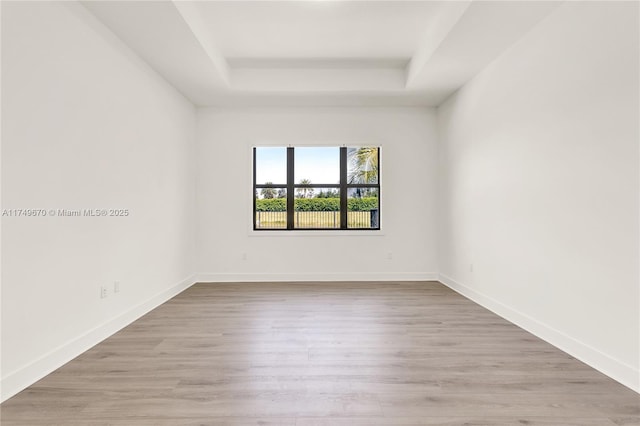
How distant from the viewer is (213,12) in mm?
3213

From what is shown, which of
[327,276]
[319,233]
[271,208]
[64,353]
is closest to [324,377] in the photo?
[64,353]

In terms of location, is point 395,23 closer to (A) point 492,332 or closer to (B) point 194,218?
(A) point 492,332

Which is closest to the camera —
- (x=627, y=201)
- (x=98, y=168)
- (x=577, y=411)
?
(x=577, y=411)

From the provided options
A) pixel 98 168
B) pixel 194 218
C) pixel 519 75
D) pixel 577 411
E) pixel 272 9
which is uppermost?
pixel 272 9

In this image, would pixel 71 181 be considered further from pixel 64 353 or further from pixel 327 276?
pixel 327 276

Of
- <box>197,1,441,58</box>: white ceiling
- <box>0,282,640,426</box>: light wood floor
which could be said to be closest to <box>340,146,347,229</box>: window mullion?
<box>197,1,441,58</box>: white ceiling

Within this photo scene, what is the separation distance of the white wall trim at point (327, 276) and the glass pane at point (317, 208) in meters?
0.76

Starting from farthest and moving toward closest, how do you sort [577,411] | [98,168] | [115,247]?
[115,247]
[98,168]
[577,411]

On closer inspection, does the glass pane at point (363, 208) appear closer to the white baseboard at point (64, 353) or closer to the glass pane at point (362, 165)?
the glass pane at point (362, 165)

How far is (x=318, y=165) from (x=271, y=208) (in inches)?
40.6

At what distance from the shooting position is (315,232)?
17.5ft

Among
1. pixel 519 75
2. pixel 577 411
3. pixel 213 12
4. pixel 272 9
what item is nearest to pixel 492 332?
pixel 577 411

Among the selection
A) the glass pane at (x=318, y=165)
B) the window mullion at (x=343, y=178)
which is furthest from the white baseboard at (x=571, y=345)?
the glass pane at (x=318, y=165)

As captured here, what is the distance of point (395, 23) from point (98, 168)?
10.3 feet
